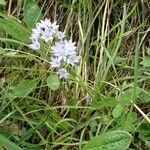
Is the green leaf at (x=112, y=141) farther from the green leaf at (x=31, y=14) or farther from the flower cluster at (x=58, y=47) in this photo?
the green leaf at (x=31, y=14)

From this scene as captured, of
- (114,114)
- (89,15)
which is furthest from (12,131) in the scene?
(89,15)

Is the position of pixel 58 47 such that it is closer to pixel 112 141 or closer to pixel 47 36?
pixel 47 36

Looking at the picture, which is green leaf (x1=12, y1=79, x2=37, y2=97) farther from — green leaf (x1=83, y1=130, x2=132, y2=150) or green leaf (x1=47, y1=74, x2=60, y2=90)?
green leaf (x1=83, y1=130, x2=132, y2=150)

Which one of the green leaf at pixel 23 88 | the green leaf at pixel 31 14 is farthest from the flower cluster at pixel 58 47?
the green leaf at pixel 31 14

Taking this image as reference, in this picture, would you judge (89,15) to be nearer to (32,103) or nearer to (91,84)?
(91,84)

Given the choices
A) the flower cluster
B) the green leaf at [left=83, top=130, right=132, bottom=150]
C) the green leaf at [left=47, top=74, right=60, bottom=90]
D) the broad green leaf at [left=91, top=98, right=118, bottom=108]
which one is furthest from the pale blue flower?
the green leaf at [left=83, top=130, right=132, bottom=150]
